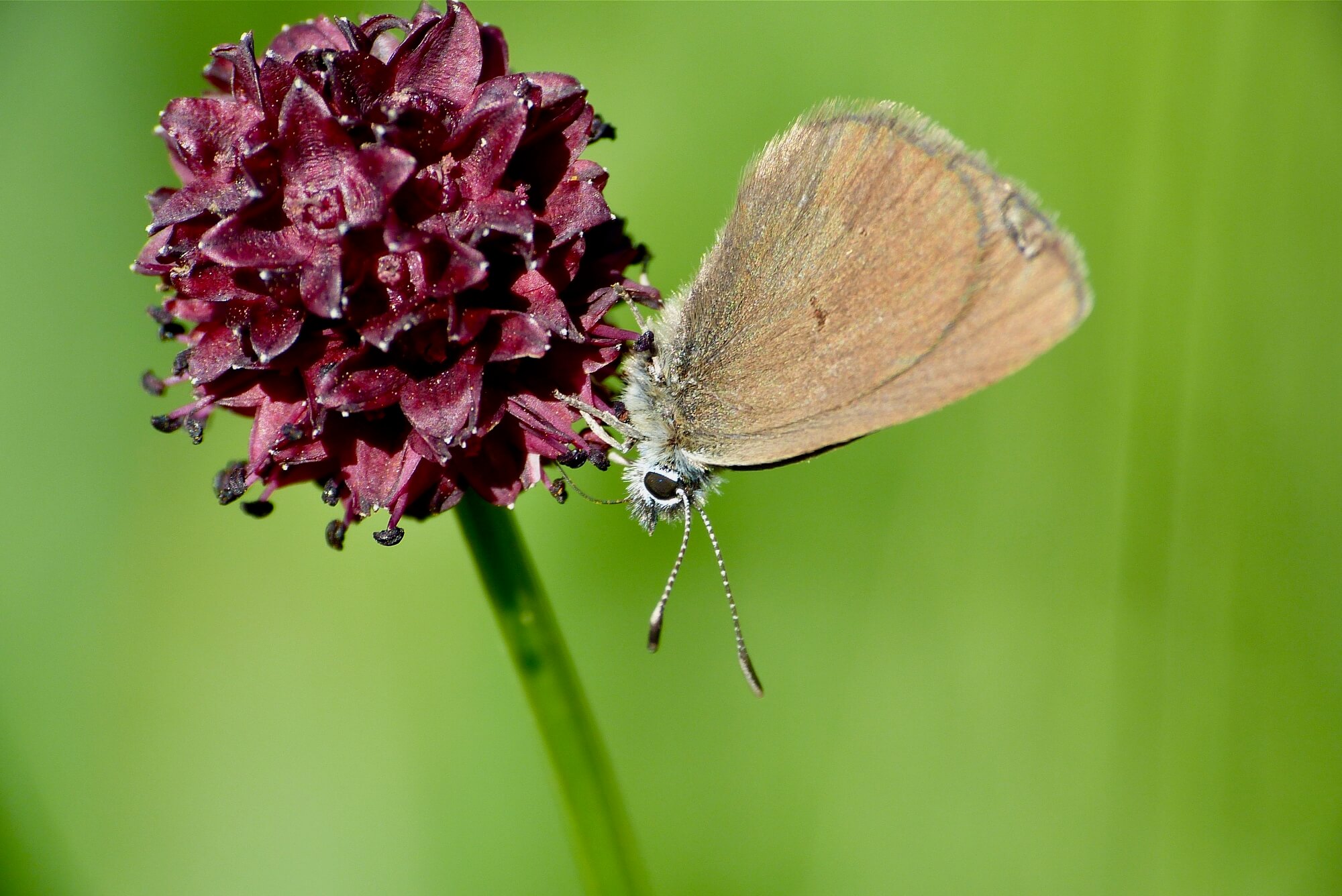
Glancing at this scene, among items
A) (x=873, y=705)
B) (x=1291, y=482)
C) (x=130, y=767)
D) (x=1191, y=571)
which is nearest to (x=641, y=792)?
(x=873, y=705)

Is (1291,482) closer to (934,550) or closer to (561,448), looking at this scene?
(934,550)

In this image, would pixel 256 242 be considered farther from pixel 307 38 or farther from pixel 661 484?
pixel 661 484

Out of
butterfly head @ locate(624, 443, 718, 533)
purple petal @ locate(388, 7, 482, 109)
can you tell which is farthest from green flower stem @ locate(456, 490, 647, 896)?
purple petal @ locate(388, 7, 482, 109)

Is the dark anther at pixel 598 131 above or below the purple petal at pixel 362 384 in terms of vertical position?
above

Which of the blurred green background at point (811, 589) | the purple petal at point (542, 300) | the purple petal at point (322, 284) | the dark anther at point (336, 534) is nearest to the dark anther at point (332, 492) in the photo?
the dark anther at point (336, 534)

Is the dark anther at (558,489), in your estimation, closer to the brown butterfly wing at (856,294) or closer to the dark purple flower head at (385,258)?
the dark purple flower head at (385,258)

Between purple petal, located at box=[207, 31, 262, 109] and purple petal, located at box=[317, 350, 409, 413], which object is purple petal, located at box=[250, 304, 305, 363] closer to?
purple petal, located at box=[317, 350, 409, 413]
